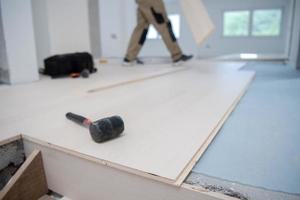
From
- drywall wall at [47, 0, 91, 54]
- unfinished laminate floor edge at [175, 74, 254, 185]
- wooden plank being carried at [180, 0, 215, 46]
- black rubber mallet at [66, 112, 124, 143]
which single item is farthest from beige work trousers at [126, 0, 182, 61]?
black rubber mallet at [66, 112, 124, 143]

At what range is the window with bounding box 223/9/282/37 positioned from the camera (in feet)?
28.9

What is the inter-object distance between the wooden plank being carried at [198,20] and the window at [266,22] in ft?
24.3

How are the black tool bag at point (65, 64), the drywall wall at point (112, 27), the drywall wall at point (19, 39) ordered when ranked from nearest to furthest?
the drywall wall at point (19, 39) < the black tool bag at point (65, 64) < the drywall wall at point (112, 27)

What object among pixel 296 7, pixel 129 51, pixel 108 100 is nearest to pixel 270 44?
pixel 296 7

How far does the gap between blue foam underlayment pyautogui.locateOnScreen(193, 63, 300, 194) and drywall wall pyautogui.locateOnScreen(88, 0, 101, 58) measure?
343cm

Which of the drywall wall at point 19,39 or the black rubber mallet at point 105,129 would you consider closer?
the black rubber mallet at point 105,129

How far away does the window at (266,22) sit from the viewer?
877cm

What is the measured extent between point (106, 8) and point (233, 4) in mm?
→ 6463

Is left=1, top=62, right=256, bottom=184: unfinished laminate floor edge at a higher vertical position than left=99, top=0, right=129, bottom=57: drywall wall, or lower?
lower

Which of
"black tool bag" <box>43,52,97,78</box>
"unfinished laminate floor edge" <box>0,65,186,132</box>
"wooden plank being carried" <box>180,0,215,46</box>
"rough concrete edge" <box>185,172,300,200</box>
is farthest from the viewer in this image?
"wooden plank being carried" <box>180,0,215,46</box>

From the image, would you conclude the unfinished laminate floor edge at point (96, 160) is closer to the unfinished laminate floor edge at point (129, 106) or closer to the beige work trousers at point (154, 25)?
the unfinished laminate floor edge at point (129, 106)

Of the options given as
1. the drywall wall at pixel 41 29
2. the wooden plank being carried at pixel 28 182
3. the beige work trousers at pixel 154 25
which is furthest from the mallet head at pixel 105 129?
the beige work trousers at pixel 154 25

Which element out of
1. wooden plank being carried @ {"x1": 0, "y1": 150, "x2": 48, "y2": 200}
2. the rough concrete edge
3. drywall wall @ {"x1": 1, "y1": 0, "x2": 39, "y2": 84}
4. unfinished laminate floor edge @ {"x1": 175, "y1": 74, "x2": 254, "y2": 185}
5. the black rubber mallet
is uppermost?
drywall wall @ {"x1": 1, "y1": 0, "x2": 39, "y2": 84}

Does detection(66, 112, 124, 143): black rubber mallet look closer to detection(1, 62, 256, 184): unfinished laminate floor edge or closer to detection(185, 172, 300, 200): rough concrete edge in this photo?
detection(1, 62, 256, 184): unfinished laminate floor edge
